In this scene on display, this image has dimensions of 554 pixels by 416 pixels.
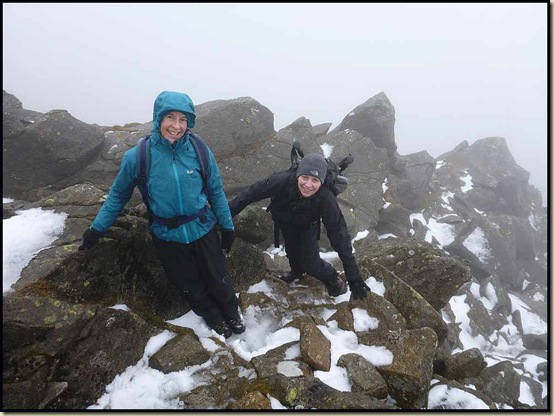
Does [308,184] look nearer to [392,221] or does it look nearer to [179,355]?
[179,355]

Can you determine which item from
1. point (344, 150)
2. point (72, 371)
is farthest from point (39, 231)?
point (344, 150)

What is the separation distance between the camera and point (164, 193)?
5.85 m

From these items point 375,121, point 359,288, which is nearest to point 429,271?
point 359,288

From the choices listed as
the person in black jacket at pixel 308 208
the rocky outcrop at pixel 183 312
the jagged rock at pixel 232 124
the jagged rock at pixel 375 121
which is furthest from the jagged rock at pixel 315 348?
the jagged rock at pixel 375 121

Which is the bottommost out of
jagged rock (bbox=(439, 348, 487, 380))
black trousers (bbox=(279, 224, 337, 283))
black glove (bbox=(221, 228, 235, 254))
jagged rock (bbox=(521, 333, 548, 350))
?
jagged rock (bbox=(521, 333, 548, 350))

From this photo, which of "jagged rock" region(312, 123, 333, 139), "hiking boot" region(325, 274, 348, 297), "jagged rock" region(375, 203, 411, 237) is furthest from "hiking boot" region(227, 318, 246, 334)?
"jagged rock" region(312, 123, 333, 139)

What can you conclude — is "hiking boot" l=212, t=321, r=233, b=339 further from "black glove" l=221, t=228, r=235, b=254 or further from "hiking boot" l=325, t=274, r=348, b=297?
"hiking boot" l=325, t=274, r=348, b=297

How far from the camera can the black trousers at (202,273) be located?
6477mm

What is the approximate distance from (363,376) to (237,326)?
2888 mm

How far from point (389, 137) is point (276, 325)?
24.9 meters

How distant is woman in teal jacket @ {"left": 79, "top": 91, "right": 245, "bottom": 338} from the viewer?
5746 millimetres

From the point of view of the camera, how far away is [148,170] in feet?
19.0

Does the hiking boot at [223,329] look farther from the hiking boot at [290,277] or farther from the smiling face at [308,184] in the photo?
the smiling face at [308,184]

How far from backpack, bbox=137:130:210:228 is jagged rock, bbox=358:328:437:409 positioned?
4885 mm
